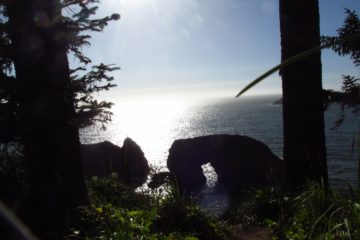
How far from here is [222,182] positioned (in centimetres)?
3494

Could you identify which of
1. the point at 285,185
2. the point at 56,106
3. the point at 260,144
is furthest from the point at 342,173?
the point at 56,106

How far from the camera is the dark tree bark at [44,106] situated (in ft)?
19.6

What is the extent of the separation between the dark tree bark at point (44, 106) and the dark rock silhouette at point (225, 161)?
2434cm

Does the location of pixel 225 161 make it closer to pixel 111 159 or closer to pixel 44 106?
pixel 111 159

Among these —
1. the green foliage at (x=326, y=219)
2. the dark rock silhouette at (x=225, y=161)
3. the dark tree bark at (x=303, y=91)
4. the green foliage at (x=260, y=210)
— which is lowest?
the dark rock silhouette at (x=225, y=161)

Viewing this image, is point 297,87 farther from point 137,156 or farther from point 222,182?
point 137,156

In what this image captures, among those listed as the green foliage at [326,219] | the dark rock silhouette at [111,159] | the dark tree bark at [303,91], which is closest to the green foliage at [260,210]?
the dark tree bark at [303,91]

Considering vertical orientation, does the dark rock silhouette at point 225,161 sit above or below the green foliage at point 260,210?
below

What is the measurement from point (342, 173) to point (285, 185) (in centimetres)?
3488

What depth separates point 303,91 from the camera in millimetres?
6656

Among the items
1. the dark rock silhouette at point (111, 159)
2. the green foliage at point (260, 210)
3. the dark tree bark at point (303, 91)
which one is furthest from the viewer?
the dark rock silhouette at point (111, 159)

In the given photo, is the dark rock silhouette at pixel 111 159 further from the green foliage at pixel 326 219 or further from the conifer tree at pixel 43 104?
the green foliage at pixel 326 219

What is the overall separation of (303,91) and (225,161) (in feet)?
94.4

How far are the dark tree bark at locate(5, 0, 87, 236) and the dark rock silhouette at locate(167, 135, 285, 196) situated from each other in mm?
A: 24343
